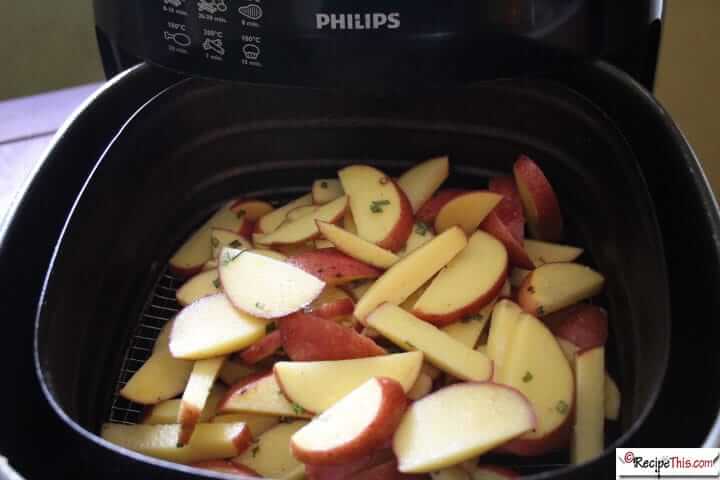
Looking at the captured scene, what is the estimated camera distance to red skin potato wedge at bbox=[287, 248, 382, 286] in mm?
682

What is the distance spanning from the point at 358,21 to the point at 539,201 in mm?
280

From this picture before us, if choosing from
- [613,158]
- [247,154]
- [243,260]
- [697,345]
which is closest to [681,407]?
[697,345]

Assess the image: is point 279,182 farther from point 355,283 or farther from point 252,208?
point 355,283

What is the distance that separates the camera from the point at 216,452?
23.1 inches

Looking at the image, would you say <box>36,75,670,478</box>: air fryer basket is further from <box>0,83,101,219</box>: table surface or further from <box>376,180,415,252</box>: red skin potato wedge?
<box>0,83,101,219</box>: table surface

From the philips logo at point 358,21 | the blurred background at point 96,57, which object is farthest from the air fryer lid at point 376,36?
the blurred background at point 96,57

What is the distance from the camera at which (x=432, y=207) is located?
0.77m

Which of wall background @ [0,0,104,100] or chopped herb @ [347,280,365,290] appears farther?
wall background @ [0,0,104,100]

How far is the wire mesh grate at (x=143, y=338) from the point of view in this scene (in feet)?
2.14

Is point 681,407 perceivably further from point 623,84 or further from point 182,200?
point 182,200

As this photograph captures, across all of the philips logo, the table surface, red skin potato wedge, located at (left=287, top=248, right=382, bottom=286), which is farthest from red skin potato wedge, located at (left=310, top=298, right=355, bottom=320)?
the table surface

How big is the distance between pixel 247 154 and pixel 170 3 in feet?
0.83
